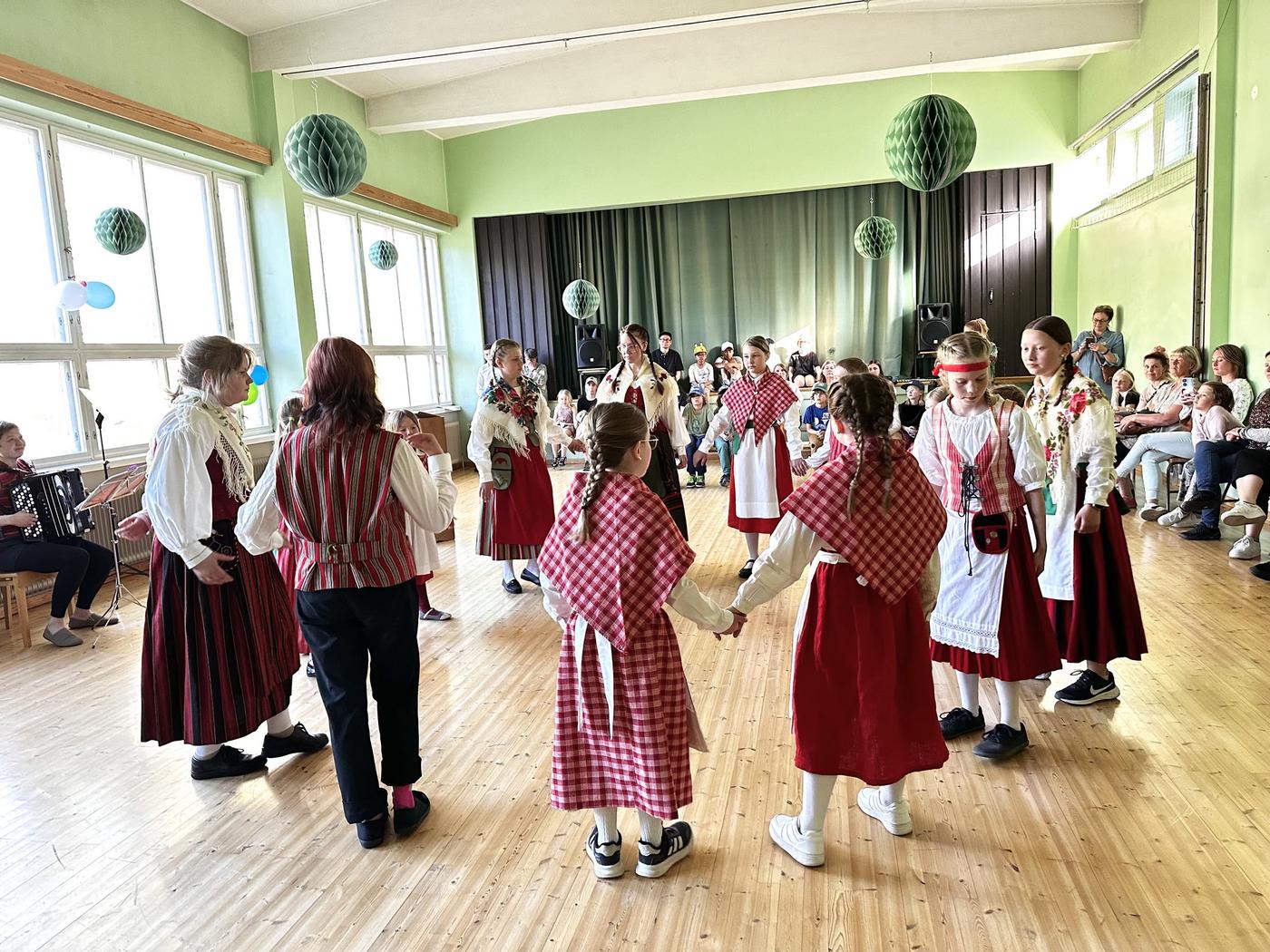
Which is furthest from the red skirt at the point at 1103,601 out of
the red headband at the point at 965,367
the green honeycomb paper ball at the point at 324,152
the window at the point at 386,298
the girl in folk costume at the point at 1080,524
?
the window at the point at 386,298

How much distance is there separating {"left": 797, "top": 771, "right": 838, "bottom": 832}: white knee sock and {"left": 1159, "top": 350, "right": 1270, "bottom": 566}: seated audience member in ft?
14.3

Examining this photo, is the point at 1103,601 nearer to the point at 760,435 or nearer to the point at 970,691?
the point at 970,691

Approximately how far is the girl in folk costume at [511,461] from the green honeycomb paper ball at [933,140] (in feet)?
7.74

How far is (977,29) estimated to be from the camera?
831cm

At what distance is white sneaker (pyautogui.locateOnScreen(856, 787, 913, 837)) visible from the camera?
225 centimetres

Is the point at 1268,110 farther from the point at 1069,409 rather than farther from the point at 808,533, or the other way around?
the point at 808,533

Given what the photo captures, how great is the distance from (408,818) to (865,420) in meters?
1.66

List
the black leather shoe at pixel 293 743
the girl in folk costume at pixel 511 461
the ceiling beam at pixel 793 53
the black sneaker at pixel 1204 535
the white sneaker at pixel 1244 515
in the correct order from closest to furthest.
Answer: the black leather shoe at pixel 293 743 < the girl in folk costume at pixel 511 461 < the white sneaker at pixel 1244 515 < the black sneaker at pixel 1204 535 < the ceiling beam at pixel 793 53

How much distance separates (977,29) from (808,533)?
27.4 ft

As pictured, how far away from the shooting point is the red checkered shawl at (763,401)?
480 centimetres

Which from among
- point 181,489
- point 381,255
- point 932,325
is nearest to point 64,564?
point 181,489

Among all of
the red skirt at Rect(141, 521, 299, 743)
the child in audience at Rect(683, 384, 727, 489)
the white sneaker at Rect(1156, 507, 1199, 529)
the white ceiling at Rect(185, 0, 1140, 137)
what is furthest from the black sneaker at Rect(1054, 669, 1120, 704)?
the child in audience at Rect(683, 384, 727, 489)

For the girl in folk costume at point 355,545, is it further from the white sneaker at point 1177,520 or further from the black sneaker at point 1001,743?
the white sneaker at point 1177,520

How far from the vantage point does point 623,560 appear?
1870mm
